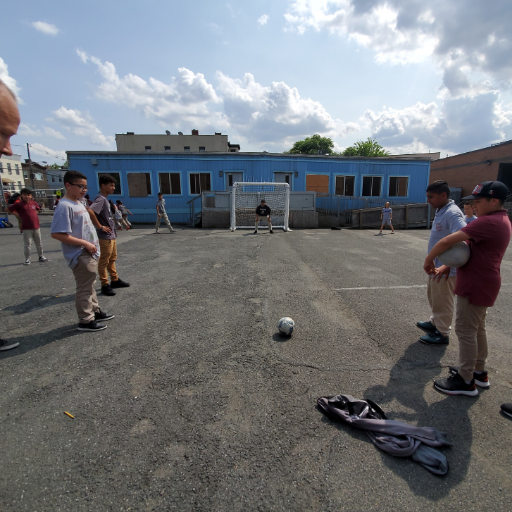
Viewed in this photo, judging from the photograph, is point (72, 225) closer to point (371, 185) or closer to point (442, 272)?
point (442, 272)

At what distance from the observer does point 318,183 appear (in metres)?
20.8

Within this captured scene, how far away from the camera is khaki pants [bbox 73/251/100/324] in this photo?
396cm

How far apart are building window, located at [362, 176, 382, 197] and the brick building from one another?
1225 centimetres

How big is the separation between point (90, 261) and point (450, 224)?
4.73 meters

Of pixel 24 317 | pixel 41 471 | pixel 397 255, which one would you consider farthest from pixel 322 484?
pixel 397 255

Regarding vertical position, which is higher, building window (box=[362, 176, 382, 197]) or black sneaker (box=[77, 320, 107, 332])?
building window (box=[362, 176, 382, 197])

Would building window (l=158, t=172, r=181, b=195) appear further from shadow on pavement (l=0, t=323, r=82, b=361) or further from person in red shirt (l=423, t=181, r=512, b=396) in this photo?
person in red shirt (l=423, t=181, r=512, b=396)

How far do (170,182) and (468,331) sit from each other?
19798 millimetres

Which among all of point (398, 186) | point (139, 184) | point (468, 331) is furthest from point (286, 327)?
point (398, 186)

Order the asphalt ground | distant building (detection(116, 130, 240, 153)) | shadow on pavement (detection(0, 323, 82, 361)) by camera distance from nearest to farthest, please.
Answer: the asphalt ground
shadow on pavement (detection(0, 323, 82, 361))
distant building (detection(116, 130, 240, 153))

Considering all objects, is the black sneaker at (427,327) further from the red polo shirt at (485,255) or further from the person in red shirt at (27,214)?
the person in red shirt at (27,214)

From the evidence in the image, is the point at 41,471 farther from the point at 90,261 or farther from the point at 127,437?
the point at 90,261

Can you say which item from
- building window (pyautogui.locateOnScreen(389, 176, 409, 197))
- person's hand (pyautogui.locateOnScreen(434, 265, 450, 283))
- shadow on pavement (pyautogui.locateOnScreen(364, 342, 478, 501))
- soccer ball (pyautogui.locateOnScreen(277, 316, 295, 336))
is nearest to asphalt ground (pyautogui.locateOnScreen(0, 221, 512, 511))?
shadow on pavement (pyautogui.locateOnScreen(364, 342, 478, 501))

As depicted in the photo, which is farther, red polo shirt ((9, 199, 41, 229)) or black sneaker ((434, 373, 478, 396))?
red polo shirt ((9, 199, 41, 229))
